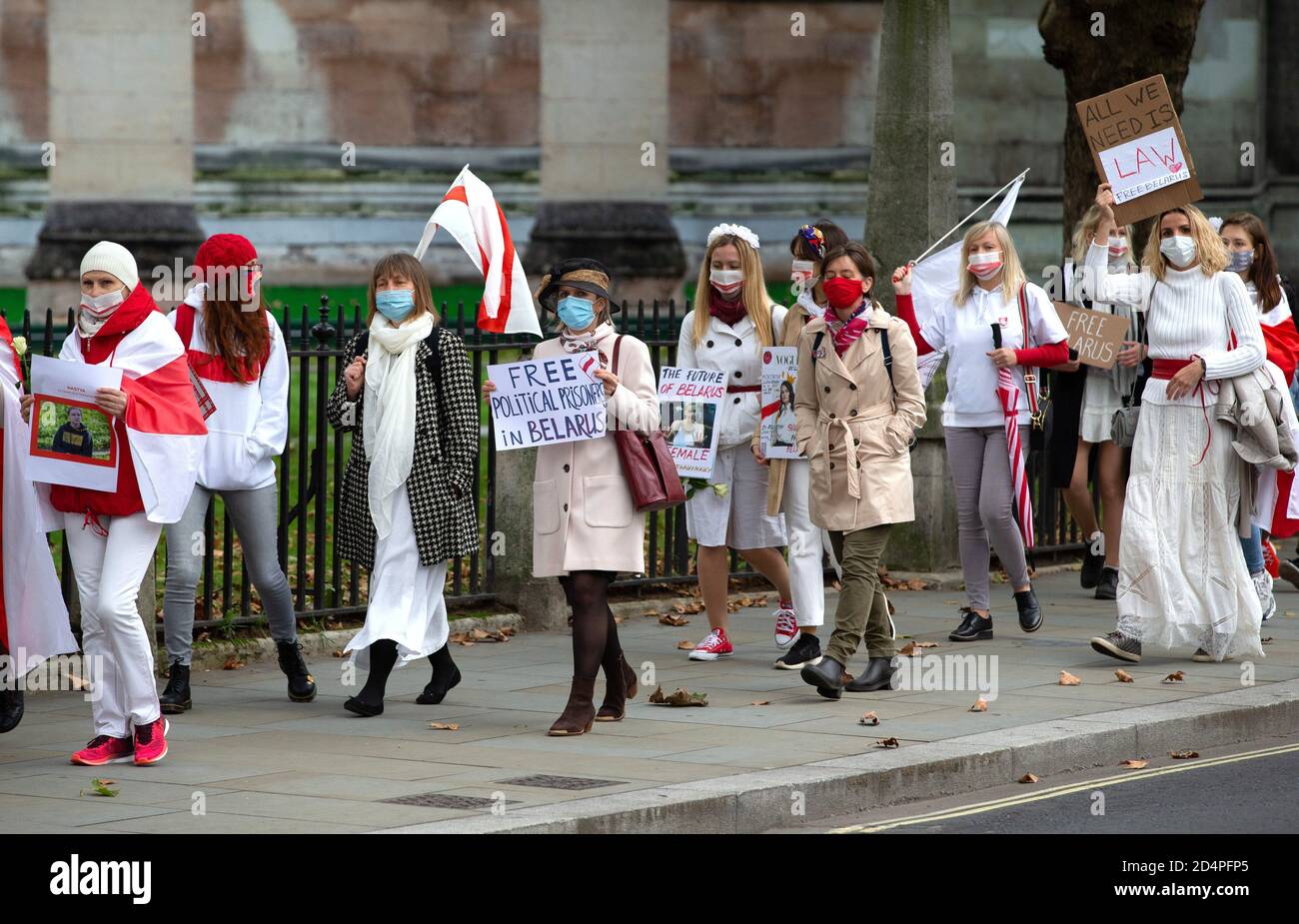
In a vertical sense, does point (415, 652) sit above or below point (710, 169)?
below

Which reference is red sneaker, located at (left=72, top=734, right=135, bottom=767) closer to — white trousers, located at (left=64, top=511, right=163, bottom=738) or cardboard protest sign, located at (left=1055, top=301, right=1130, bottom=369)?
white trousers, located at (left=64, top=511, right=163, bottom=738)

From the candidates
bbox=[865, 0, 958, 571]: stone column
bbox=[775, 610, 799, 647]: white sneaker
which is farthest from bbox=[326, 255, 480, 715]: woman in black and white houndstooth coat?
bbox=[865, 0, 958, 571]: stone column

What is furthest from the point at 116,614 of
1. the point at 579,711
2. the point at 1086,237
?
the point at 1086,237

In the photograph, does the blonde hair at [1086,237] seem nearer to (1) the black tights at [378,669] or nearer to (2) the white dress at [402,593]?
(2) the white dress at [402,593]

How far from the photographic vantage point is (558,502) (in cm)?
891

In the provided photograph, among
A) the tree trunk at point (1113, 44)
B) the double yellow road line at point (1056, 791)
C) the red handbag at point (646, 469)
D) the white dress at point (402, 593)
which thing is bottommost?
the double yellow road line at point (1056, 791)

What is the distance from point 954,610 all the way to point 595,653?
4.11 metres

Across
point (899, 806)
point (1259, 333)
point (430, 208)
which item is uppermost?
point (430, 208)

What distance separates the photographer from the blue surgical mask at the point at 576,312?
8922 mm

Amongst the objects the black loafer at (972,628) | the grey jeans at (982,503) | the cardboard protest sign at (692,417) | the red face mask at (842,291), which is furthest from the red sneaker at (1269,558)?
the red face mask at (842,291)

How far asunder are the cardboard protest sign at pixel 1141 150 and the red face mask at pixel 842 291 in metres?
2.06
